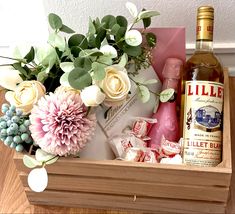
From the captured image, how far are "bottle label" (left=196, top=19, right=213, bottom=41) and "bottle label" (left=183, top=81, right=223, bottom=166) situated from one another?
0.09 metres

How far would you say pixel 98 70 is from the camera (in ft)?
2.41

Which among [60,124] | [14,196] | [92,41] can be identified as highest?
[92,41]

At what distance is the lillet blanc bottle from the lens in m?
0.81

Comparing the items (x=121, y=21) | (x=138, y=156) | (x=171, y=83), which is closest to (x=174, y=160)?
(x=138, y=156)

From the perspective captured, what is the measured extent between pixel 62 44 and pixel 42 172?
232mm

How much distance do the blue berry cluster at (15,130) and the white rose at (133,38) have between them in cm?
24

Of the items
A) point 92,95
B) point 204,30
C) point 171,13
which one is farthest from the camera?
point 171,13

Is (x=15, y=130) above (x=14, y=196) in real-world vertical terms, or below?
above

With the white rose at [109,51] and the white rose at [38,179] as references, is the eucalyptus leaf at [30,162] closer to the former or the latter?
the white rose at [38,179]

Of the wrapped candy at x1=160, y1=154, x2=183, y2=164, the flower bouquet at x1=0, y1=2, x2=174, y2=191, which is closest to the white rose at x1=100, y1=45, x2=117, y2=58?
the flower bouquet at x1=0, y1=2, x2=174, y2=191

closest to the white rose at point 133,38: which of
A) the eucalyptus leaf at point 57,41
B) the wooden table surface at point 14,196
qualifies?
the eucalyptus leaf at point 57,41

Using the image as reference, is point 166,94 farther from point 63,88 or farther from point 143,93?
point 63,88

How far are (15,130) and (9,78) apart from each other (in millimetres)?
99

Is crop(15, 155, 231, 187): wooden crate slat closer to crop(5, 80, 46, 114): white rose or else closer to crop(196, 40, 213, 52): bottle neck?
crop(5, 80, 46, 114): white rose
